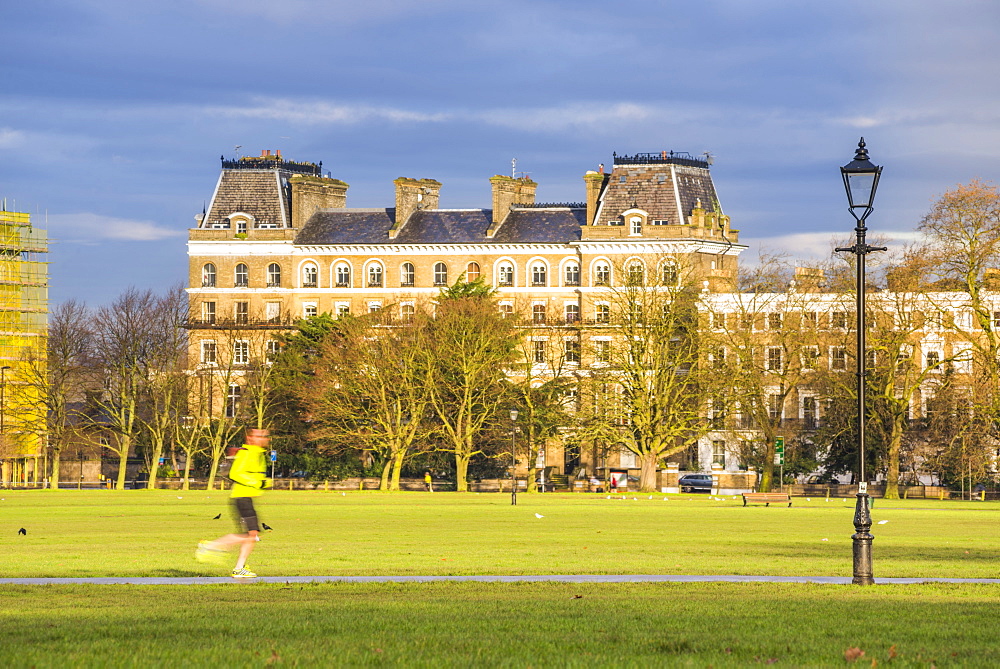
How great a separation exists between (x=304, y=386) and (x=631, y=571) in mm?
66521

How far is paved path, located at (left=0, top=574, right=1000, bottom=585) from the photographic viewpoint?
762 inches

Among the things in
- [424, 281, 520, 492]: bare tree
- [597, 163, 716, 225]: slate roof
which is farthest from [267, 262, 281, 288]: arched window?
[424, 281, 520, 492]: bare tree

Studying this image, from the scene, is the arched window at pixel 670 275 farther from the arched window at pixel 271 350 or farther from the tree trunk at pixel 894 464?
the arched window at pixel 271 350

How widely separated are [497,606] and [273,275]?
10045 centimetres

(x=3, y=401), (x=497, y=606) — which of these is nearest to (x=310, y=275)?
(x=3, y=401)

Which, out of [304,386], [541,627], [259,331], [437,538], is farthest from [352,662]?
[259,331]

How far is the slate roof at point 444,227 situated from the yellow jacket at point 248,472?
92.6m

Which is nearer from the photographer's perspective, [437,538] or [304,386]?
[437,538]

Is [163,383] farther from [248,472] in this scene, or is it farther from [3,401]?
[248,472]

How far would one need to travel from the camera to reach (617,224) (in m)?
111

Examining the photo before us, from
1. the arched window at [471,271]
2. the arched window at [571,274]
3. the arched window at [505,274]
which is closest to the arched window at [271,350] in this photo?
the arched window at [471,271]

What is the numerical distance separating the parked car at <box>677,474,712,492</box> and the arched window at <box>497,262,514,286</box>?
23.8m

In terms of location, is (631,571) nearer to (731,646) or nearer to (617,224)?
(731,646)

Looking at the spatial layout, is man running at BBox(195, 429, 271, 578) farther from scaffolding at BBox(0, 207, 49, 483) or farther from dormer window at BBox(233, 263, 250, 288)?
dormer window at BBox(233, 263, 250, 288)
